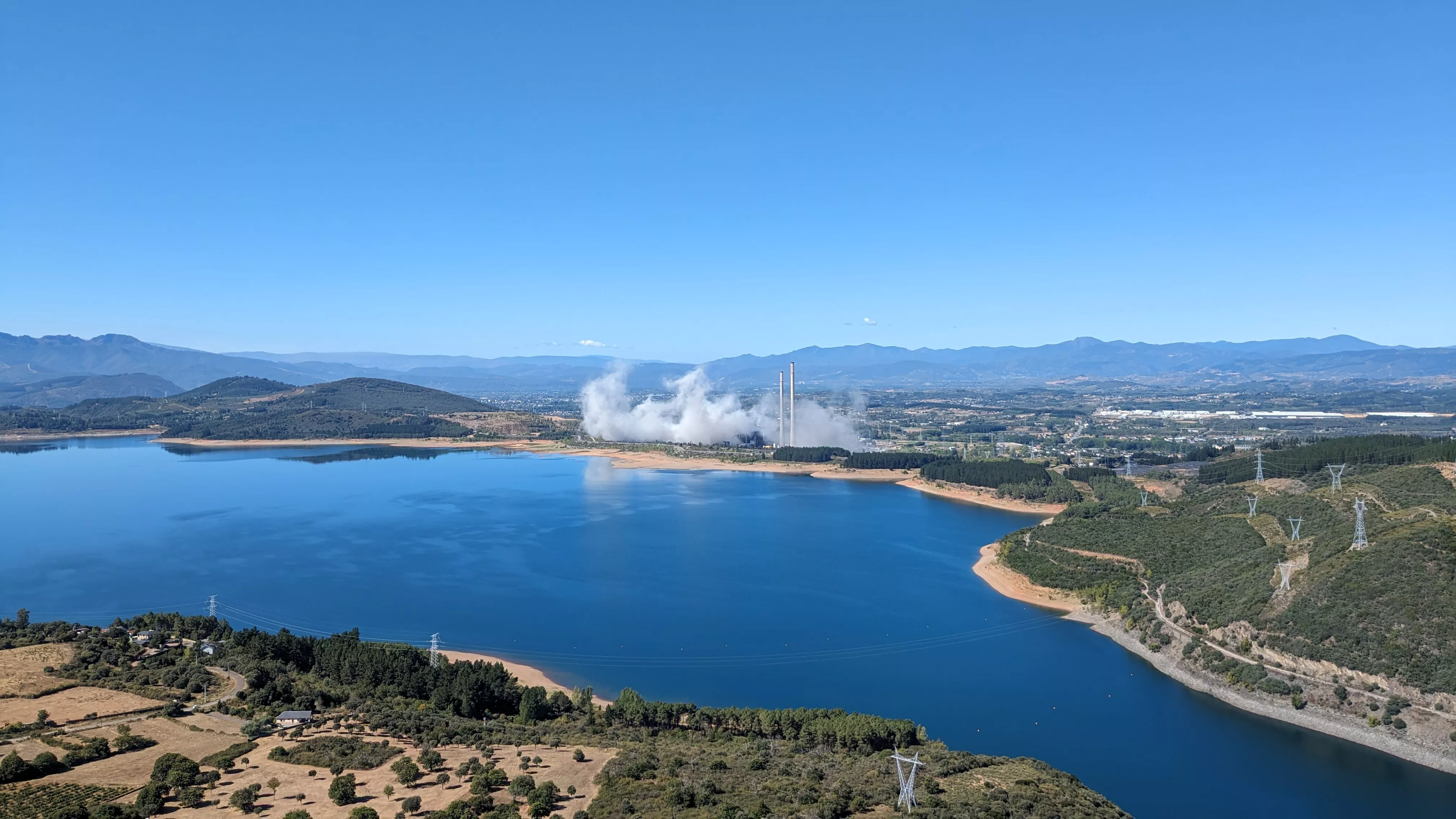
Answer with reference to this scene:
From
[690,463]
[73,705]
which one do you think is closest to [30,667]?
[73,705]

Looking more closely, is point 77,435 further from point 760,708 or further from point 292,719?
point 760,708

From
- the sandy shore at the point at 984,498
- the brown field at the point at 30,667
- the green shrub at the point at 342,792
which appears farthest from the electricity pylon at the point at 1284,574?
the brown field at the point at 30,667

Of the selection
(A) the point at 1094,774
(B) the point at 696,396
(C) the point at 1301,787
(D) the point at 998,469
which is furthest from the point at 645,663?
(B) the point at 696,396

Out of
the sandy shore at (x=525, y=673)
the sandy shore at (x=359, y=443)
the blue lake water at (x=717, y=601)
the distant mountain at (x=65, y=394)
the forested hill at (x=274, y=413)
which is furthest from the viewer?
the distant mountain at (x=65, y=394)

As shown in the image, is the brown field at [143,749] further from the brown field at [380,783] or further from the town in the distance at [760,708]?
the brown field at [380,783]

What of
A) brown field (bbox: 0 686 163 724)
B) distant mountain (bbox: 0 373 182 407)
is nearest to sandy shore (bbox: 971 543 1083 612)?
brown field (bbox: 0 686 163 724)
